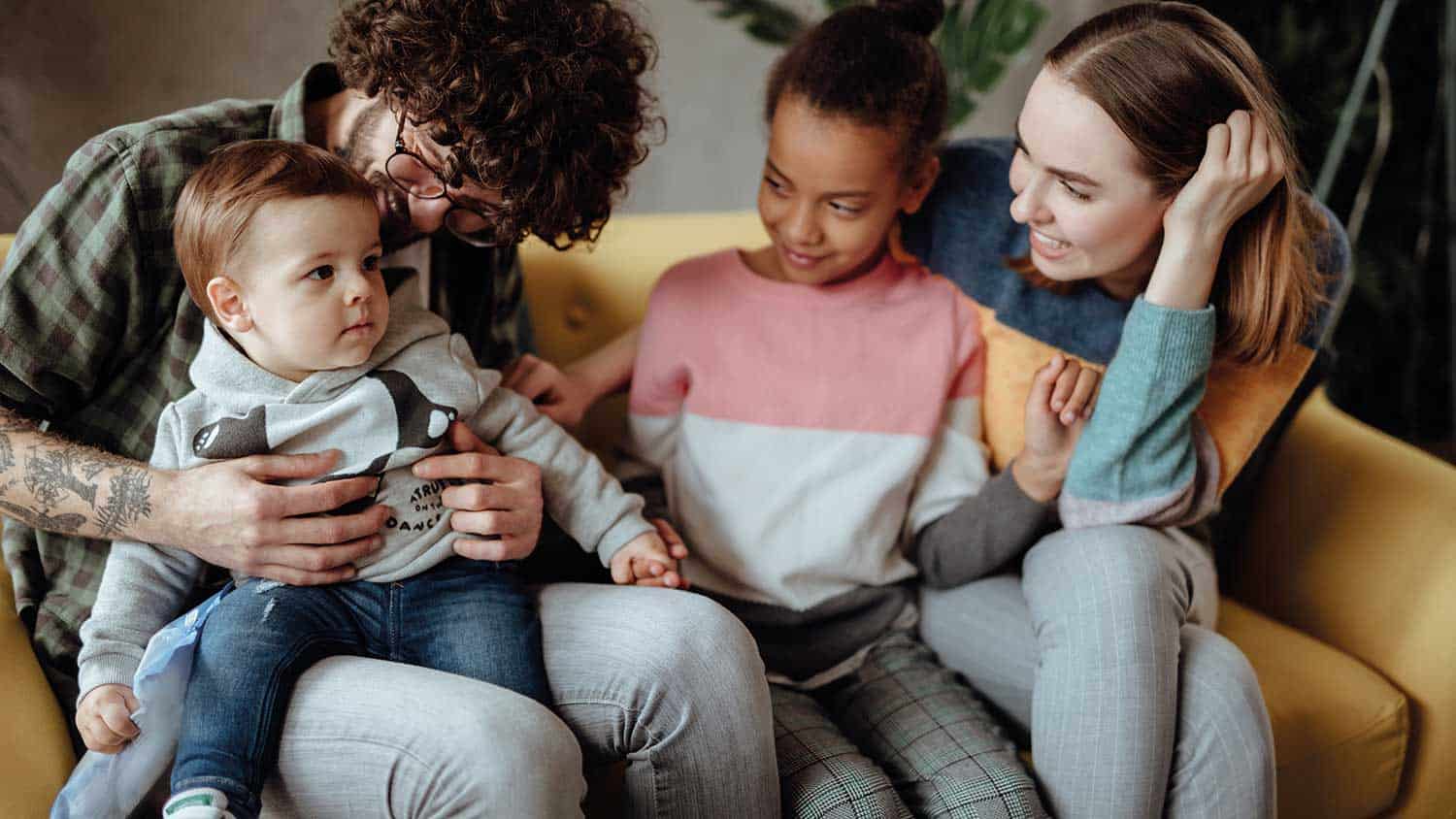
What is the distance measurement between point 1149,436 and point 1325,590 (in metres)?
0.55

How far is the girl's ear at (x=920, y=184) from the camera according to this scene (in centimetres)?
133

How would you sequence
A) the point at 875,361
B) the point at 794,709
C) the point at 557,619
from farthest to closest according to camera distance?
the point at 875,361 → the point at 794,709 → the point at 557,619

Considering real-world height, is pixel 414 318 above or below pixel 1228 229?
below

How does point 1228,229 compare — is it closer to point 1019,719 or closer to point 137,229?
point 1019,719

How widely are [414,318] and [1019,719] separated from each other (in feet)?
2.69

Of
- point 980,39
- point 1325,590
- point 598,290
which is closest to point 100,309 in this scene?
point 598,290

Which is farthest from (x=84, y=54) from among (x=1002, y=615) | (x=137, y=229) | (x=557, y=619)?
(x=1002, y=615)

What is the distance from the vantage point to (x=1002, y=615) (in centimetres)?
131

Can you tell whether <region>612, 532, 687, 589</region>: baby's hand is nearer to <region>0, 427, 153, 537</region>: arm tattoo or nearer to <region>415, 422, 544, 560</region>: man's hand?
<region>415, 422, 544, 560</region>: man's hand

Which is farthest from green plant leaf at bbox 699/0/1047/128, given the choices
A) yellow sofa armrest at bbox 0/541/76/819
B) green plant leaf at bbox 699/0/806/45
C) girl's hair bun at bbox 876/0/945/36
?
yellow sofa armrest at bbox 0/541/76/819

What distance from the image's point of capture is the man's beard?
43.4 inches

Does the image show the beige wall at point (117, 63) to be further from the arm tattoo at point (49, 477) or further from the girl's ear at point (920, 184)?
the girl's ear at point (920, 184)

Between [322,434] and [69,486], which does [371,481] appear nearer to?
[322,434]

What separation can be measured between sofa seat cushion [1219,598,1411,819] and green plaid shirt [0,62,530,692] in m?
1.30
